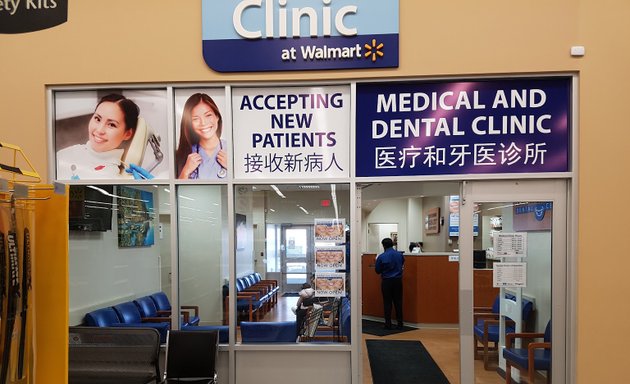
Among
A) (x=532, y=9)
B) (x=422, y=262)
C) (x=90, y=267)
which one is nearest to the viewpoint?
(x=532, y=9)

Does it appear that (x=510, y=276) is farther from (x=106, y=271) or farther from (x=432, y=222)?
(x=432, y=222)

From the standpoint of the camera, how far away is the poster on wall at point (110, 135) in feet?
12.3

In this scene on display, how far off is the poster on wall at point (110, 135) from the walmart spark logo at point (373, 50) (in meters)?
1.92

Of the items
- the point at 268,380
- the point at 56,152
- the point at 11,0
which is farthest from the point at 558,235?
the point at 11,0

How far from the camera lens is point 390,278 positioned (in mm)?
7180

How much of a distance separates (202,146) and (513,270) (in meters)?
3.02

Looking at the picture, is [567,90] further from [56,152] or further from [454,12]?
[56,152]

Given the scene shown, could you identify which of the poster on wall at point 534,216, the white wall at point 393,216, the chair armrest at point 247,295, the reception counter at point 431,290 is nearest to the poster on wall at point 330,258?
the chair armrest at point 247,295

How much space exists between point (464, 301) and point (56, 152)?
399 cm

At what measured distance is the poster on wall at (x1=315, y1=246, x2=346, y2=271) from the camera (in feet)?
12.3

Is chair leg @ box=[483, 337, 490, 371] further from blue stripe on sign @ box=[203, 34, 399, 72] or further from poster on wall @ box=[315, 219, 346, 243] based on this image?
blue stripe on sign @ box=[203, 34, 399, 72]

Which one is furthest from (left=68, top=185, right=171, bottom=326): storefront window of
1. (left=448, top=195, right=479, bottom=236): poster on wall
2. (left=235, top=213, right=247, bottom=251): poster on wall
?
(left=448, top=195, right=479, bottom=236): poster on wall

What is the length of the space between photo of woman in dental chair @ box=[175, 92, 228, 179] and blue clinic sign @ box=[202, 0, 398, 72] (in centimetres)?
43

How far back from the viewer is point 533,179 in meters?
3.54
